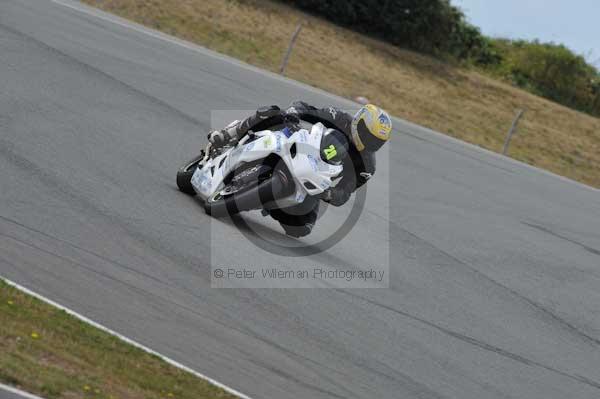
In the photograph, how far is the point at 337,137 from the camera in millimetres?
9602

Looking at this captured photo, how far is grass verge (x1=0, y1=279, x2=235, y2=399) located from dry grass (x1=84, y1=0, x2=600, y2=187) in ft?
54.7

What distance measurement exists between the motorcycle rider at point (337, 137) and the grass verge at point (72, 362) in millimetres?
3623

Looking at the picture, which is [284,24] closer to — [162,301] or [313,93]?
[313,93]

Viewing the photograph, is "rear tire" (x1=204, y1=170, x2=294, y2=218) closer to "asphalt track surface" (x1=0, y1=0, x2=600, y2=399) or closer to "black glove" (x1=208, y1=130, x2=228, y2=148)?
"asphalt track surface" (x1=0, y1=0, x2=600, y2=399)

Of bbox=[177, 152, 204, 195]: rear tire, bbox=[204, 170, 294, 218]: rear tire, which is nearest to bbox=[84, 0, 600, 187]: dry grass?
bbox=[177, 152, 204, 195]: rear tire

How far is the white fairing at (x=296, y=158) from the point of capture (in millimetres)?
9430

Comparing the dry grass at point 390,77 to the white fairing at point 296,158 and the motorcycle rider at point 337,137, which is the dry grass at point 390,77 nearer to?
the motorcycle rider at point 337,137

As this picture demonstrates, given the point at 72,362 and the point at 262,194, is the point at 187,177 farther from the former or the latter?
the point at 72,362

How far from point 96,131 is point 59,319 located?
5.58 metres

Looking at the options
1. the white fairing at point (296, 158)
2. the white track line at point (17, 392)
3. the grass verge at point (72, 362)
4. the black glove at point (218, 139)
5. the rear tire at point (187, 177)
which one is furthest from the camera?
the rear tire at point (187, 177)

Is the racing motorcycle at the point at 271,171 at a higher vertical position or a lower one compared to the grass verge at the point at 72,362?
higher

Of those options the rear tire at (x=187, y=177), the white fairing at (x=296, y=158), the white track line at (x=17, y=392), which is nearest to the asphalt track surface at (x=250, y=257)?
the rear tire at (x=187, y=177)

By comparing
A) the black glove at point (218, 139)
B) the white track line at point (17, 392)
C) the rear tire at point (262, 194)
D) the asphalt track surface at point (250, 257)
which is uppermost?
the black glove at point (218, 139)

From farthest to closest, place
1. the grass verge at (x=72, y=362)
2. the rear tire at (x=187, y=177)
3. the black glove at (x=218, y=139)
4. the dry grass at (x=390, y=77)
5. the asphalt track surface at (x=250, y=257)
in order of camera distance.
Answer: the dry grass at (x=390, y=77) < the rear tire at (x=187, y=177) < the black glove at (x=218, y=139) < the asphalt track surface at (x=250, y=257) < the grass verge at (x=72, y=362)
